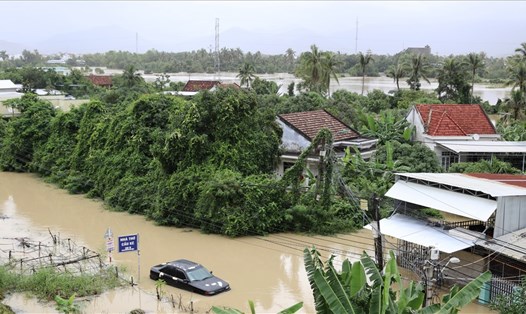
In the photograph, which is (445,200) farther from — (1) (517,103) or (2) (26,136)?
(1) (517,103)

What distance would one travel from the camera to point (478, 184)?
16.2 metres

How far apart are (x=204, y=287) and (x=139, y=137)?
38.6 feet

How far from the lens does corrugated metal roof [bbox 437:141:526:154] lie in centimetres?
2538

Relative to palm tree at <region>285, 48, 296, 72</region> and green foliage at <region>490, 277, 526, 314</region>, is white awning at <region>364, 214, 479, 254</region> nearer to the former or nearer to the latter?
green foliage at <region>490, 277, 526, 314</region>

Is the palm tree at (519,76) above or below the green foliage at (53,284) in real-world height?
above

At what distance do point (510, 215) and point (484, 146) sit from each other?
12.2m

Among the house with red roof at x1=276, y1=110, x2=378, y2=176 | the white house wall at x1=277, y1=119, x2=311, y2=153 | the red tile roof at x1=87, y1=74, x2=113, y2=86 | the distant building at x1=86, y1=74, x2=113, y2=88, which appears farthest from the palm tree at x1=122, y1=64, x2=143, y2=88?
the white house wall at x1=277, y1=119, x2=311, y2=153

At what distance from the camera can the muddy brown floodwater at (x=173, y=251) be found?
49.1ft

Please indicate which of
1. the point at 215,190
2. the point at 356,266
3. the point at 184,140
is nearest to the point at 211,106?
the point at 184,140

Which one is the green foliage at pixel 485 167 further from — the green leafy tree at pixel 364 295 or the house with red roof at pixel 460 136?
the green leafy tree at pixel 364 295

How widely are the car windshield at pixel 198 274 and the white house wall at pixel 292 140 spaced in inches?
396

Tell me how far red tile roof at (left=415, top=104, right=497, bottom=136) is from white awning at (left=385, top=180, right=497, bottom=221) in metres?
12.0

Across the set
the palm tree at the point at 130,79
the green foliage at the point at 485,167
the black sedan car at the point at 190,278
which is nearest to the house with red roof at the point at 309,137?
the green foliage at the point at 485,167

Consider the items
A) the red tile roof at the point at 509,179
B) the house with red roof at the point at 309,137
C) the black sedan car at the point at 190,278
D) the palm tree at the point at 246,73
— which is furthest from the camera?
the palm tree at the point at 246,73
